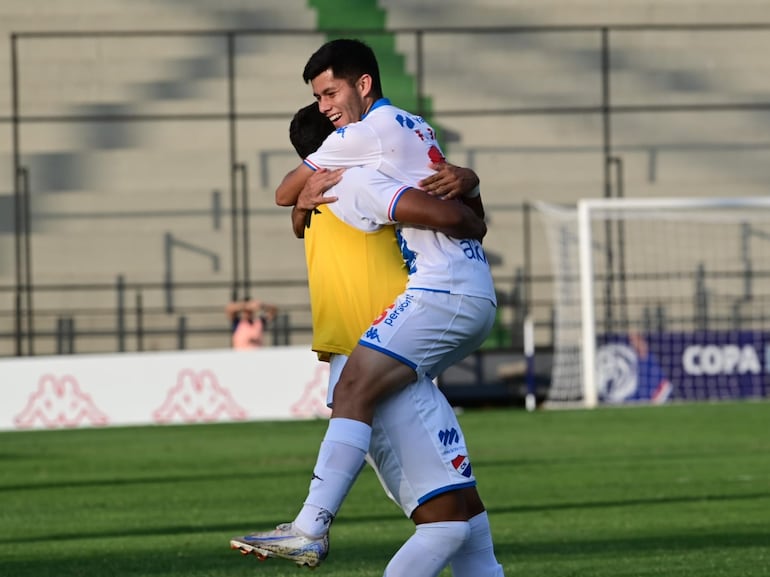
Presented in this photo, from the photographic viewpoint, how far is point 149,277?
26.8 meters

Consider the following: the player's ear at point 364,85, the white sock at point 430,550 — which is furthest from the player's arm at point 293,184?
the white sock at point 430,550

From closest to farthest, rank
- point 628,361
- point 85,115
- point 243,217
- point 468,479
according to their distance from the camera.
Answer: point 468,479
point 628,361
point 243,217
point 85,115

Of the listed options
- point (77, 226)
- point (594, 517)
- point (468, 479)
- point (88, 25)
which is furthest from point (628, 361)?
point (468, 479)

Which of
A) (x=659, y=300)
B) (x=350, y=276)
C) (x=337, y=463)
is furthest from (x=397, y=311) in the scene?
(x=659, y=300)

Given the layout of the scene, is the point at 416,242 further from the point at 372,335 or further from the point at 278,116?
the point at 278,116

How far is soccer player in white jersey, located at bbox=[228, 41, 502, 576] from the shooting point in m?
4.14

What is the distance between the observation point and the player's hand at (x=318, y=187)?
169 inches

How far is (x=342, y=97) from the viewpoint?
4375 millimetres

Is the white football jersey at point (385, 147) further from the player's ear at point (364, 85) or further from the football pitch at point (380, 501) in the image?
the football pitch at point (380, 501)

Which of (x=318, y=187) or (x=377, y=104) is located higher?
(x=377, y=104)

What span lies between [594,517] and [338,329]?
4901 mm

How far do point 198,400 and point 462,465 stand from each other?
17.0 meters

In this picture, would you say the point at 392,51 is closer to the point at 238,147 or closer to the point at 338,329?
the point at 238,147

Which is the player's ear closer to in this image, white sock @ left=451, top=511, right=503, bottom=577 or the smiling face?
the smiling face
